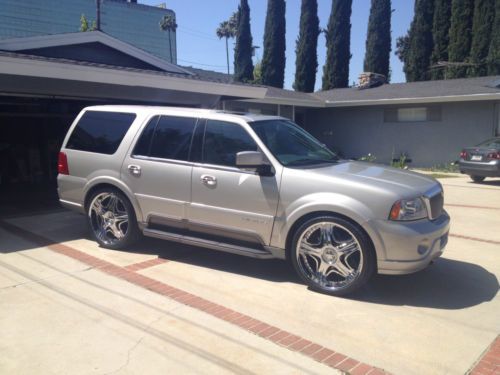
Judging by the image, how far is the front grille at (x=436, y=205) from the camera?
481 centimetres

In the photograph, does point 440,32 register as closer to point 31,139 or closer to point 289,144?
point 31,139

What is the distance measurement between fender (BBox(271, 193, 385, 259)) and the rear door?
127cm

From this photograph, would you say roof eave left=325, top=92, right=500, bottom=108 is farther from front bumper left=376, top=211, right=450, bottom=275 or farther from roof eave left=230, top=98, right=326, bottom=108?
front bumper left=376, top=211, right=450, bottom=275

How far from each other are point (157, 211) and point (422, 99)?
1635 centimetres

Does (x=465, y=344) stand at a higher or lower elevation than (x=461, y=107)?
lower

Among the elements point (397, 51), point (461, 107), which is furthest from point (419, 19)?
point (397, 51)

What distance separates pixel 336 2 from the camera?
33656 millimetres

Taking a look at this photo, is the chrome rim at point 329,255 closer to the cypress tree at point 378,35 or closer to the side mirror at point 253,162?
the side mirror at point 253,162

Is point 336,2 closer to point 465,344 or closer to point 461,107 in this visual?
point 461,107

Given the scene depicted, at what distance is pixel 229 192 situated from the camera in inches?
206

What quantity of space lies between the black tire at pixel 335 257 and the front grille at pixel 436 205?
2.72ft

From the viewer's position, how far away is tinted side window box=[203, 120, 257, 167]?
538cm

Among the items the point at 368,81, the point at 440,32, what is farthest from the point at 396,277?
the point at 440,32

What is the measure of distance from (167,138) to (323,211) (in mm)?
2321
